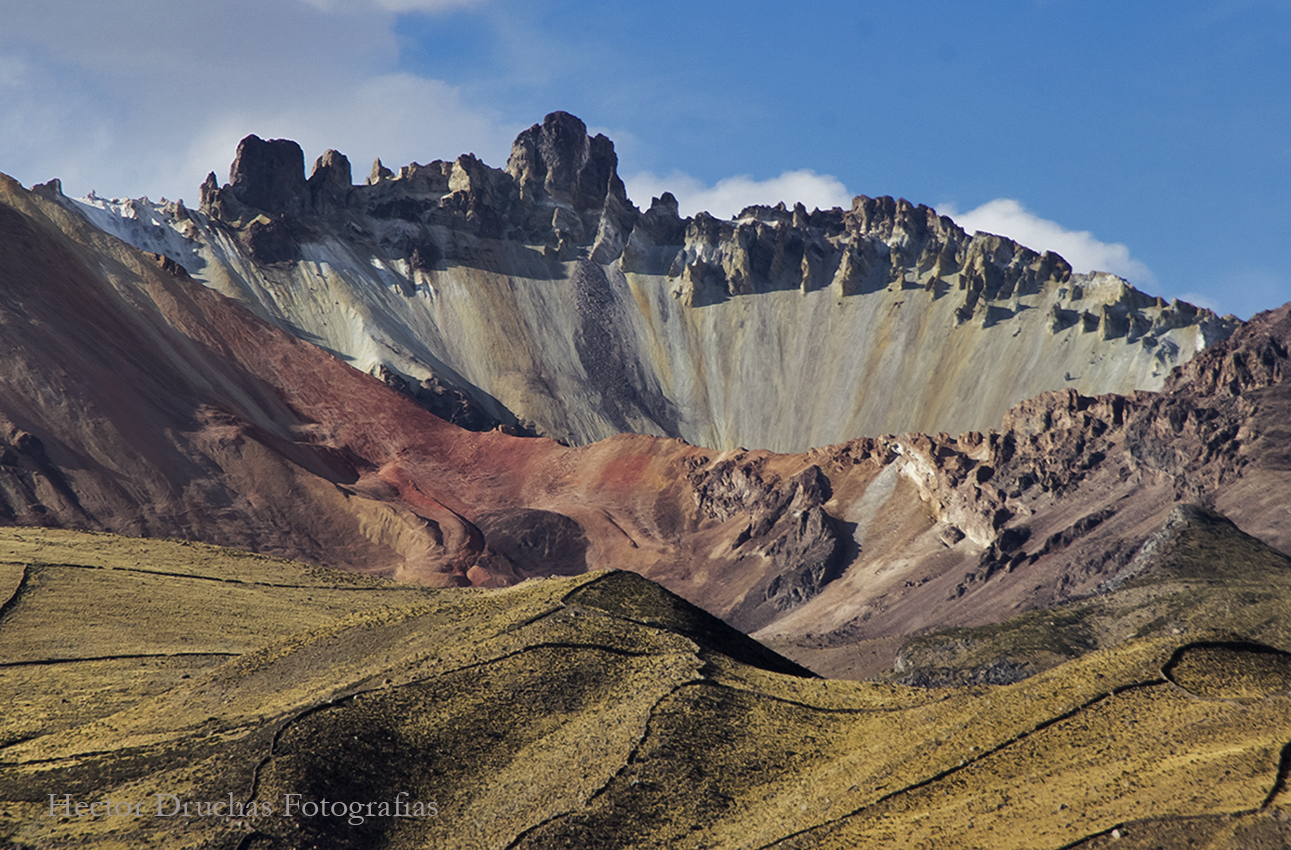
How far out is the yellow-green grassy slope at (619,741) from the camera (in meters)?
27.8

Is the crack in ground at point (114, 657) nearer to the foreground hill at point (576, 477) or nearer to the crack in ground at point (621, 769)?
the crack in ground at point (621, 769)

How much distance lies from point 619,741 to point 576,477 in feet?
484

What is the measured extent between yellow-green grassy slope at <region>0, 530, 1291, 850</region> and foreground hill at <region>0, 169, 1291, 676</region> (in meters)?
75.1

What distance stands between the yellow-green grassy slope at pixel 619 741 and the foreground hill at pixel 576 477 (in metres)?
75.1

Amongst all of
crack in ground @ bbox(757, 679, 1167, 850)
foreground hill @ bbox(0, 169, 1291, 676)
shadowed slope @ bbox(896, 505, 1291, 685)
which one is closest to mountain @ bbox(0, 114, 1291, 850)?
crack in ground @ bbox(757, 679, 1167, 850)

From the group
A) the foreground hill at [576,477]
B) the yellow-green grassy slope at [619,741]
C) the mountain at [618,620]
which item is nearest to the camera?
the yellow-green grassy slope at [619,741]

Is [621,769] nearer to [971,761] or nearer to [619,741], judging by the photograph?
[619,741]

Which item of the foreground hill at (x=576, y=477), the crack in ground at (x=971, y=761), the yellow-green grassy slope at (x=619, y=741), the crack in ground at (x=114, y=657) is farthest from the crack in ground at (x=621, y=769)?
the foreground hill at (x=576, y=477)

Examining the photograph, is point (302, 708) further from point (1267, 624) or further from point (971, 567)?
point (971, 567)

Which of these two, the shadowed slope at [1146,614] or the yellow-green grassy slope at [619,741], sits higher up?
the shadowed slope at [1146,614]

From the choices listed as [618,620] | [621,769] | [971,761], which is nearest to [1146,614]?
[618,620]

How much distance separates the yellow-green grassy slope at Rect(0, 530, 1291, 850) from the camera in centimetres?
2780

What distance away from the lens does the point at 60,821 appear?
102 ft

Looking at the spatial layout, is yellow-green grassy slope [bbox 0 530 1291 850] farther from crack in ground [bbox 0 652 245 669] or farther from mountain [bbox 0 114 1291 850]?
crack in ground [bbox 0 652 245 669]
